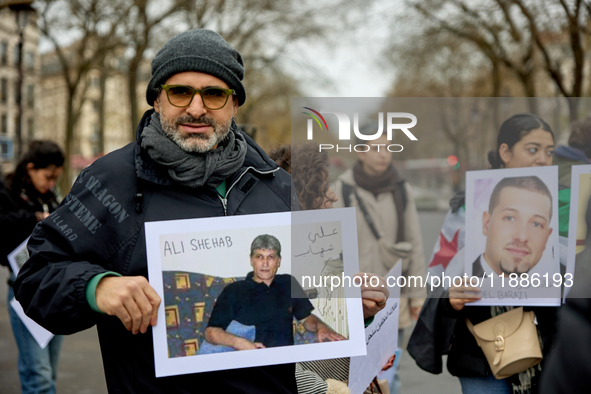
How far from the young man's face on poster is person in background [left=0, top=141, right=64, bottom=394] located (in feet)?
10.2

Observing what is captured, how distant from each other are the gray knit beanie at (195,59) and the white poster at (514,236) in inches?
44.1

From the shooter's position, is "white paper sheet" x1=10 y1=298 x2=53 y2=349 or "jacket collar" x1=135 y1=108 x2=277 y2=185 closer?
"jacket collar" x1=135 y1=108 x2=277 y2=185

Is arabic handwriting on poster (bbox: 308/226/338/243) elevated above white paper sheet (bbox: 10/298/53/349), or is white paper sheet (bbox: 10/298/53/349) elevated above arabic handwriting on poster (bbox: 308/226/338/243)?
arabic handwriting on poster (bbox: 308/226/338/243)

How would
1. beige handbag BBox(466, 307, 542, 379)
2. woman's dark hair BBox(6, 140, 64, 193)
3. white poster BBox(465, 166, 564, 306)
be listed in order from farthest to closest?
woman's dark hair BBox(6, 140, 64, 193), beige handbag BBox(466, 307, 542, 379), white poster BBox(465, 166, 564, 306)

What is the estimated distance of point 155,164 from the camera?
1987 millimetres

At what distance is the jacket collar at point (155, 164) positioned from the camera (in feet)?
6.39

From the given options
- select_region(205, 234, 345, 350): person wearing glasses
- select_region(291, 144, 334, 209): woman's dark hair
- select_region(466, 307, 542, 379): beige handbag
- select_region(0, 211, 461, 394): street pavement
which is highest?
select_region(291, 144, 334, 209): woman's dark hair

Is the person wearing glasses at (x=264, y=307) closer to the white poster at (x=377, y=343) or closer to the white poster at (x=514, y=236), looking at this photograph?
the white poster at (x=377, y=343)

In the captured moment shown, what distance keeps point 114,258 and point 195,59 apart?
689 millimetres

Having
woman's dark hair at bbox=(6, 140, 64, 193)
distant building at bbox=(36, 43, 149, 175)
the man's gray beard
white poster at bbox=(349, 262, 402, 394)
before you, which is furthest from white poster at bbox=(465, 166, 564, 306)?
distant building at bbox=(36, 43, 149, 175)

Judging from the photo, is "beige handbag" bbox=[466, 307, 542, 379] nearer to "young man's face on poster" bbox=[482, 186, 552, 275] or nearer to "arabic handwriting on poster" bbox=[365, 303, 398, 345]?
"young man's face on poster" bbox=[482, 186, 552, 275]

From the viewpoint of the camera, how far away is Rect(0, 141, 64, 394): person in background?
4.23 metres

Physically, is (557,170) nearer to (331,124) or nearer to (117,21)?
(331,124)

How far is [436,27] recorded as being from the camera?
16.3 meters
